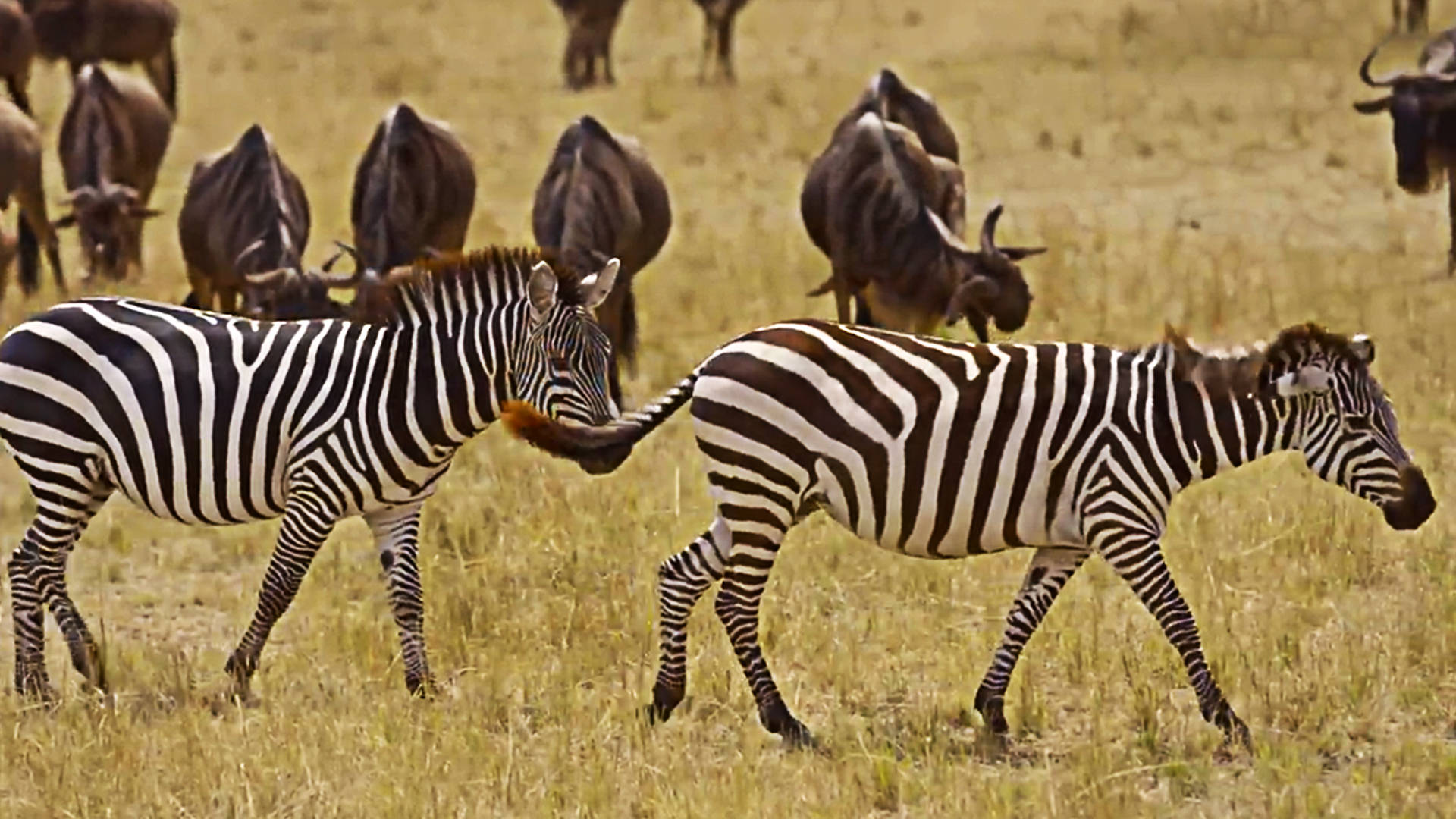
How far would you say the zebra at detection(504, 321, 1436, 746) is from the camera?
6094mm

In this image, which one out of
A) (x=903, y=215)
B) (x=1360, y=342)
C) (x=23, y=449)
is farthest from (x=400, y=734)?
(x=903, y=215)

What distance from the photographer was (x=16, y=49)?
1795 cm

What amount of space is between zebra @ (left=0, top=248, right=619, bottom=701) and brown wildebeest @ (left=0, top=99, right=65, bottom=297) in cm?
771

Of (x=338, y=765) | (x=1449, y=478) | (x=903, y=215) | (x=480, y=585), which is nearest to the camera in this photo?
(x=338, y=765)

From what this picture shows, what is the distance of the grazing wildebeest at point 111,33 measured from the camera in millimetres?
19797

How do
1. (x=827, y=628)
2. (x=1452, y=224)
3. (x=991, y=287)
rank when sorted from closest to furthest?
1. (x=827, y=628)
2. (x=991, y=287)
3. (x=1452, y=224)

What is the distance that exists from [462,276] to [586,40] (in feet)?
53.9

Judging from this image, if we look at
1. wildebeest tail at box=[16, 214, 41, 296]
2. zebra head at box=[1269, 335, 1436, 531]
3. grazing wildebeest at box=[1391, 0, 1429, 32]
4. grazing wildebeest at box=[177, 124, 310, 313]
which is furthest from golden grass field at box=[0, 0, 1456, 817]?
grazing wildebeest at box=[1391, 0, 1429, 32]

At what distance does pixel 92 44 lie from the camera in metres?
20.0

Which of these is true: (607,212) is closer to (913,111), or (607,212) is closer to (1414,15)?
(913,111)

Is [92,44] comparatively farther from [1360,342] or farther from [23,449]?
[1360,342]

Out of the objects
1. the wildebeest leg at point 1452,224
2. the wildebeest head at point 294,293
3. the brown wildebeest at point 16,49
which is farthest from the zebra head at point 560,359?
the brown wildebeest at point 16,49

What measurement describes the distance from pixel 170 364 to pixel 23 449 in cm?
50

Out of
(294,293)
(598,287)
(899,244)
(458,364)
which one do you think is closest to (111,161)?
(294,293)
